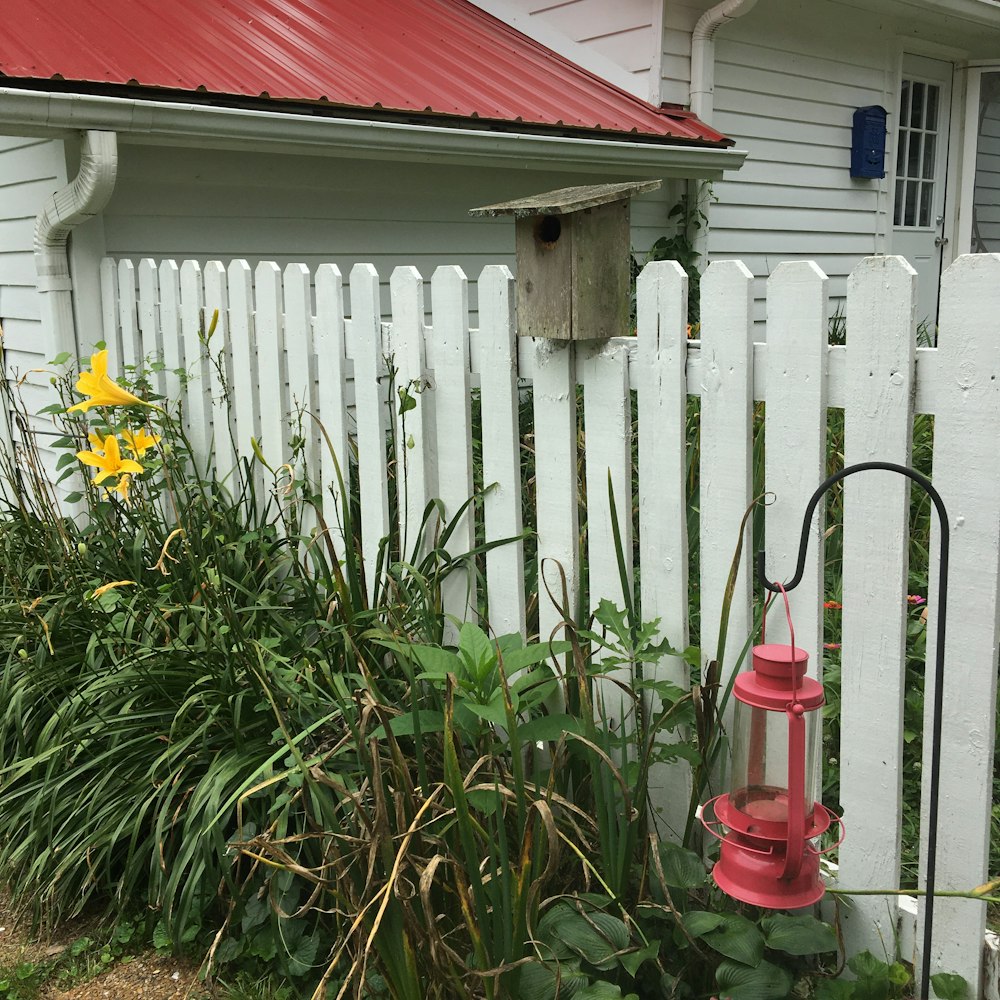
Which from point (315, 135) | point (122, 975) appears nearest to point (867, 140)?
point (315, 135)

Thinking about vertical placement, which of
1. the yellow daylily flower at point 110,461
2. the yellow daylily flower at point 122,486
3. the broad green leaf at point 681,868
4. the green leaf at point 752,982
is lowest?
the green leaf at point 752,982

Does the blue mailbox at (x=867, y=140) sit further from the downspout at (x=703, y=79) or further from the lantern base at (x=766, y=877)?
the lantern base at (x=766, y=877)

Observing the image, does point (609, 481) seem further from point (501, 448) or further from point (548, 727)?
point (548, 727)

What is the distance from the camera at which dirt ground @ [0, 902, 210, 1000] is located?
248 cm

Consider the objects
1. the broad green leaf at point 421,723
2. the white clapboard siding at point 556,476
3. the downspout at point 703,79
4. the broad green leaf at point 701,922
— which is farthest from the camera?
the downspout at point 703,79

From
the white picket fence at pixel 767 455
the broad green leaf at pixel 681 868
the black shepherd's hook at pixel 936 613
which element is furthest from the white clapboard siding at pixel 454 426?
the black shepherd's hook at pixel 936 613

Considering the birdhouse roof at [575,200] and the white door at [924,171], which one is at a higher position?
the white door at [924,171]

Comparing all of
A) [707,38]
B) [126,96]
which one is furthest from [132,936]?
[707,38]

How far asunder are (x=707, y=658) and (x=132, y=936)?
1566mm

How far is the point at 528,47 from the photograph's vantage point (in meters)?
7.26

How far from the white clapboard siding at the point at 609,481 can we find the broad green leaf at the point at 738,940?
1.63 ft

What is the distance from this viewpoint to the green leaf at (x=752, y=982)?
1.95 meters

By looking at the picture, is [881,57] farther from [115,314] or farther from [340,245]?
[115,314]

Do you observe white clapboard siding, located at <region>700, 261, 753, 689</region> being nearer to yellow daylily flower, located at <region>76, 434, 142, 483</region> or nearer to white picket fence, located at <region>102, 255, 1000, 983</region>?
white picket fence, located at <region>102, 255, 1000, 983</region>
